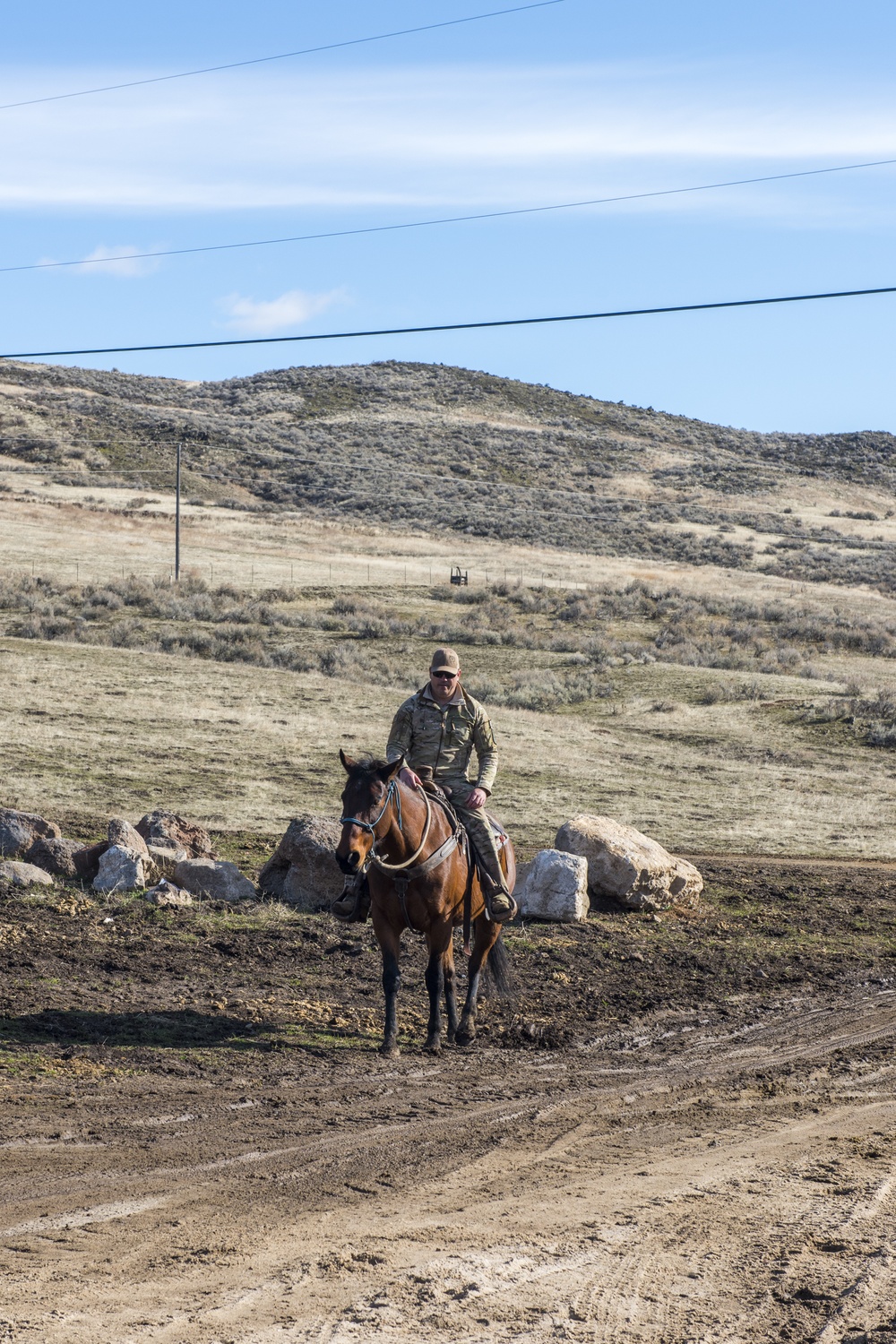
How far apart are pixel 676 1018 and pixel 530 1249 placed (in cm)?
594

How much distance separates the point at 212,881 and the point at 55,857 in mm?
2014

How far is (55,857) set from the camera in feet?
51.2

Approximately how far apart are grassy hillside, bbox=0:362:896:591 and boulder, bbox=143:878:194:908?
214ft

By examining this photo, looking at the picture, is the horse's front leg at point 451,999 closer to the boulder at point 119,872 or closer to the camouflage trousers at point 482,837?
the camouflage trousers at point 482,837

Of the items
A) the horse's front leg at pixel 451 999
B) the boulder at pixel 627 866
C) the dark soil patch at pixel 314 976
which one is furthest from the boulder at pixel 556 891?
the horse's front leg at pixel 451 999

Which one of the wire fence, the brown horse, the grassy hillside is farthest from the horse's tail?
the grassy hillside

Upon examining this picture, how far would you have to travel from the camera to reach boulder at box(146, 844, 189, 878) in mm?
15906

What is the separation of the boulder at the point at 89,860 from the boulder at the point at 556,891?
5125 millimetres

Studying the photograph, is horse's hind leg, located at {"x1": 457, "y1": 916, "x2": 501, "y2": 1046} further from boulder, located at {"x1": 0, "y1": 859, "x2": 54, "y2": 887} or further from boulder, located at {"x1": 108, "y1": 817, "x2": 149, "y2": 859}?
boulder, located at {"x1": 0, "y1": 859, "x2": 54, "y2": 887}

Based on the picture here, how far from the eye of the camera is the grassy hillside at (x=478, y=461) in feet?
292

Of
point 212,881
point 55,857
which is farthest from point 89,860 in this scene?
point 212,881

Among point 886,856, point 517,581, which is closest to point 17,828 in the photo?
point 886,856

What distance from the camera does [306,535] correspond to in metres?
72.7

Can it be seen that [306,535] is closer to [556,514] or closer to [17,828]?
[556,514]
